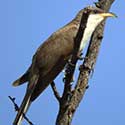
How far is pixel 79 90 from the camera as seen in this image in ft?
12.1

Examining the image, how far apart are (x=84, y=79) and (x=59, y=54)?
15.3 inches

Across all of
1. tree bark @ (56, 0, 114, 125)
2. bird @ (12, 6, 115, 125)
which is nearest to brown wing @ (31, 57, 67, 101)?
bird @ (12, 6, 115, 125)

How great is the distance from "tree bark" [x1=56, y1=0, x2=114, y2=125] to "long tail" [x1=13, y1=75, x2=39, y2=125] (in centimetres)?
30

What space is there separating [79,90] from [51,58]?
0.50 m

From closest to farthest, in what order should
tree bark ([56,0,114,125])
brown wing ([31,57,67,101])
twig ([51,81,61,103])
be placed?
Answer: tree bark ([56,0,114,125]), twig ([51,81,61,103]), brown wing ([31,57,67,101])

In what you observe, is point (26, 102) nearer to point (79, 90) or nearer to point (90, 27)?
point (79, 90)

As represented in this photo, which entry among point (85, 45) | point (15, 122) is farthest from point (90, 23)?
point (15, 122)

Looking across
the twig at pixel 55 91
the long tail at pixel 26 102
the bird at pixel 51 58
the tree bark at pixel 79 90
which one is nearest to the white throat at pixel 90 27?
the bird at pixel 51 58

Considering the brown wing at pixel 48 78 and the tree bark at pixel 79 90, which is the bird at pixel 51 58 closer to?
the brown wing at pixel 48 78

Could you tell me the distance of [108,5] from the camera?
14.0 ft

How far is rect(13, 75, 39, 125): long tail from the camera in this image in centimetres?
360

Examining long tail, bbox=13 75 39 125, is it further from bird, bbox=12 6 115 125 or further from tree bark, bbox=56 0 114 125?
tree bark, bbox=56 0 114 125

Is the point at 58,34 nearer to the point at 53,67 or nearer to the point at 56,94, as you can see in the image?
the point at 53,67

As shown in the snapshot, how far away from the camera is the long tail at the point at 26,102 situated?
360 centimetres
